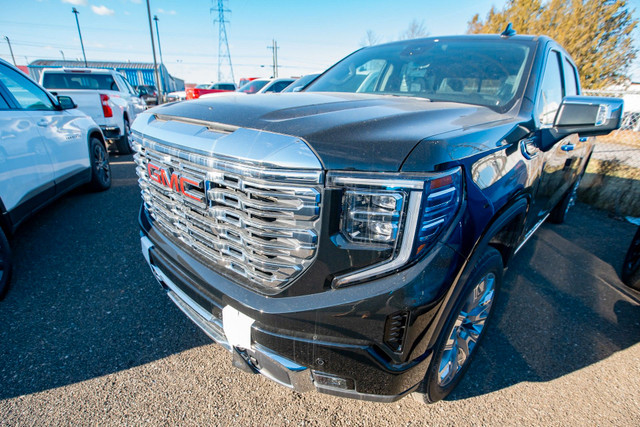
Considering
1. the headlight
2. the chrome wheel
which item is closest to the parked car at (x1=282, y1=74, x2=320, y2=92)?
the headlight

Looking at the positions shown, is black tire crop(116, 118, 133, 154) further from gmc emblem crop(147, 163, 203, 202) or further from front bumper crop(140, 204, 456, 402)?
front bumper crop(140, 204, 456, 402)

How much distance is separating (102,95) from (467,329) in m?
8.19

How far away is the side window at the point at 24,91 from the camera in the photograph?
3309mm

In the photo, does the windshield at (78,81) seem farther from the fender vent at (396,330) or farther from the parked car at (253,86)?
the fender vent at (396,330)

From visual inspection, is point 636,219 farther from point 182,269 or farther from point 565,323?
point 182,269

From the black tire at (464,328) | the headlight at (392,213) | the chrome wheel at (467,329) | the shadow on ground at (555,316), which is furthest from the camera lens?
the shadow on ground at (555,316)

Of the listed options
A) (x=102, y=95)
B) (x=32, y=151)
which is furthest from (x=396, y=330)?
(x=102, y=95)

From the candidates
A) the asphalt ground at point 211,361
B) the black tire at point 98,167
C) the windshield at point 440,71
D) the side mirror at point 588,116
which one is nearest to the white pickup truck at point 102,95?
the black tire at point 98,167

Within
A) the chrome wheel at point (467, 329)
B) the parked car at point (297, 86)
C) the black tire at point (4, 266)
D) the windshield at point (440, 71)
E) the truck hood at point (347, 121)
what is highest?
the windshield at point (440, 71)

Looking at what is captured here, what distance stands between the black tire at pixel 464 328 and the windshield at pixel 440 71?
1060 millimetres

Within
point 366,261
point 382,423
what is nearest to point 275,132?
Result: point 366,261

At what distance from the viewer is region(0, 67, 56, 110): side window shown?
331cm

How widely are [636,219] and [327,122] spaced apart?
6121 mm

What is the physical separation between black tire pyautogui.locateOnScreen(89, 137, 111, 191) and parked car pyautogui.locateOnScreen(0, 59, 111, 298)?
0.17ft
